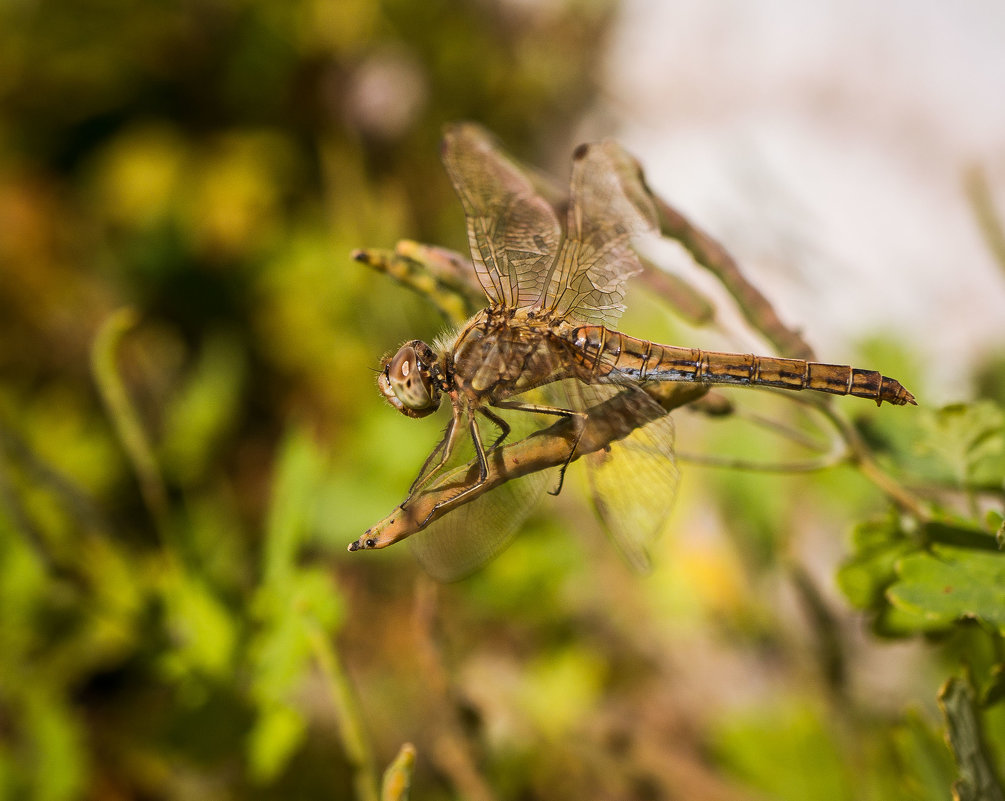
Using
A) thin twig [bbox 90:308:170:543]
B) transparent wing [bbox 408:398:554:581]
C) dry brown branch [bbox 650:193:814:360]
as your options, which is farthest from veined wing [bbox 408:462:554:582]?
thin twig [bbox 90:308:170:543]

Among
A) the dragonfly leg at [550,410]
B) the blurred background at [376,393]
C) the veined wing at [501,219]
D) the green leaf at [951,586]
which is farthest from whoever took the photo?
the blurred background at [376,393]

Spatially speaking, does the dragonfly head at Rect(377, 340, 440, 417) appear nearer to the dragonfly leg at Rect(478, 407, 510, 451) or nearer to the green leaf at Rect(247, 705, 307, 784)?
the dragonfly leg at Rect(478, 407, 510, 451)

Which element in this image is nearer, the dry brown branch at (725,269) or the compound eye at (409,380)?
the dry brown branch at (725,269)

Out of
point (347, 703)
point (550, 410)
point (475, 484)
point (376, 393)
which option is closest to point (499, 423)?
point (550, 410)

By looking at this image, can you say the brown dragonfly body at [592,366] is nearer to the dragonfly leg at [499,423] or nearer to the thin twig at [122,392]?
the dragonfly leg at [499,423]

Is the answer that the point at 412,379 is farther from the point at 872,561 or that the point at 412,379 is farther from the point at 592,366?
the point at 872,561

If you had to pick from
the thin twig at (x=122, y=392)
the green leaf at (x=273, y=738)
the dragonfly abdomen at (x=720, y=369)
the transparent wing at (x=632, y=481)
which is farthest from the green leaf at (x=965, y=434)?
the thin twig at (x=122, y=392)

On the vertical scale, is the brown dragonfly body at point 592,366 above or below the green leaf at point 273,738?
above
